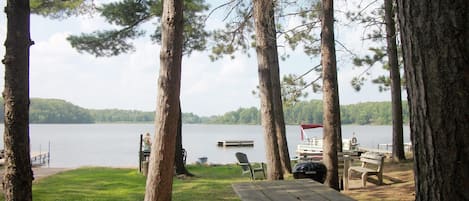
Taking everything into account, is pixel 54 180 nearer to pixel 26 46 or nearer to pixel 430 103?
pixel 26 46

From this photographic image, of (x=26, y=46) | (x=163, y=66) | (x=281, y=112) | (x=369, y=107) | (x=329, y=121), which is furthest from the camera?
(x=369, y=107)

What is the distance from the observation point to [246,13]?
9859 millimetres

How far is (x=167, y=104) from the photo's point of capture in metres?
5.03

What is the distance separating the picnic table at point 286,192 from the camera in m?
3.88

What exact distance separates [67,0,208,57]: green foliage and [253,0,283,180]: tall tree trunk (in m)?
3.52

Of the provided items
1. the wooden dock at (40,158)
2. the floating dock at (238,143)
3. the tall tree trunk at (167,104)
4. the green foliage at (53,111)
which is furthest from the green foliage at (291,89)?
the green foliage at (53,111)

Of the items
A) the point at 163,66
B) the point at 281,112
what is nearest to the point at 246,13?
the point at 281,112

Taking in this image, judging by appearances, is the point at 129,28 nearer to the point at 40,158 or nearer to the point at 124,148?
the point at 40,158

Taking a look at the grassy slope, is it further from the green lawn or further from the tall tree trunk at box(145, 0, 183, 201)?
the tall tree trunk at box(145, 0, 183, 201)

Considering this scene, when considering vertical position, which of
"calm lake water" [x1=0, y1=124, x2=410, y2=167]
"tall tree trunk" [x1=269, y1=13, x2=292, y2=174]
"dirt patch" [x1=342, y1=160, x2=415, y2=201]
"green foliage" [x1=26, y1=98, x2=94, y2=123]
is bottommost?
"calm lake water" [x1=0, y1=124, x2=410, y2=167]

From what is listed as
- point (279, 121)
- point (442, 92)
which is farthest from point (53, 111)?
point (442, 92)

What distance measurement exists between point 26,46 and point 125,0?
9.58 metres

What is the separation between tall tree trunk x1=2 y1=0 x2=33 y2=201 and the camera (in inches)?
172

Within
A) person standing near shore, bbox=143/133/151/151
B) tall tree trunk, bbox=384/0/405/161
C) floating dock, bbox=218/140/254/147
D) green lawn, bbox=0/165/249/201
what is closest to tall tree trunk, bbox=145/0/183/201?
green lawn, bbox=0/165/249/201
